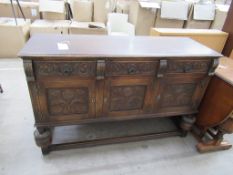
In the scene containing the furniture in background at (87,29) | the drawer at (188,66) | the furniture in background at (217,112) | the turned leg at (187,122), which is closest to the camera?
the drawer at (188,66)

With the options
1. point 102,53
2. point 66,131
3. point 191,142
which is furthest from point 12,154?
point 191,142

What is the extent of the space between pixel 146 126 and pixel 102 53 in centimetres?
105

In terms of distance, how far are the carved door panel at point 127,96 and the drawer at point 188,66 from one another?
0.19 metres

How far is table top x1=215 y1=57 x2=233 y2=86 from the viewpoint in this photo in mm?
1449

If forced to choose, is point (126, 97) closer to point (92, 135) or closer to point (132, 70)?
point (132, 70)

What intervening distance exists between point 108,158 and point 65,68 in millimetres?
868

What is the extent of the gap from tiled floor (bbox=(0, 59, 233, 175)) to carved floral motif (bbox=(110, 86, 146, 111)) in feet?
1.43

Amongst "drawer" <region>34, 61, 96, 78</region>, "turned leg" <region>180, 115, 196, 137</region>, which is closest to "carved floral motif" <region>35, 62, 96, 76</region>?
"drawer" <region>34, 61, 96, 78</region>

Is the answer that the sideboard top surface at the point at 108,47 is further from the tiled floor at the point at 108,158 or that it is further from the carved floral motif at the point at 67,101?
the tiled floor at the point at 108,158

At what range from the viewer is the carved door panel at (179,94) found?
56.6 inches

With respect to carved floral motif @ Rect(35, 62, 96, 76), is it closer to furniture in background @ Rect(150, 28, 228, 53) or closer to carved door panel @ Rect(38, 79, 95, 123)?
carved door panel @ Rect(38, 79, 95, 123)

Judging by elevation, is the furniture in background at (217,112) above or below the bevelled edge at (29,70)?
below

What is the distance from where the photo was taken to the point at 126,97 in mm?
1409

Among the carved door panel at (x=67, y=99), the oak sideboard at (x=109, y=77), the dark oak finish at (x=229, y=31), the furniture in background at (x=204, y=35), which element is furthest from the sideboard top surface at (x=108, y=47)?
the dark oak finish at (x=229, y=31)
